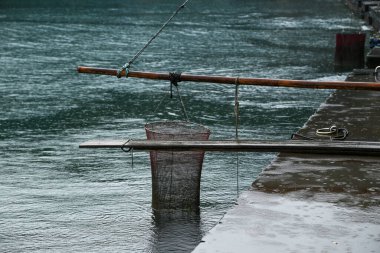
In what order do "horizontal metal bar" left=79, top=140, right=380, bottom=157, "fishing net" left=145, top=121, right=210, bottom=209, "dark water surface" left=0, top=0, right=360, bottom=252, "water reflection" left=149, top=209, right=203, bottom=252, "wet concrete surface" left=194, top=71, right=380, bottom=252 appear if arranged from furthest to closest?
"dark water surface" left=0, top=0, right=360, bottom=252
"fishing net" left=145, top=121, right=210, bottom=209
"water reflection" left=149, top=209, right=203, bottom=252
"horizontal metal bar" left=79, top=140, right=380, bottom=157
"wet concrete surface" left=194, top=71, right=380, bottom=252

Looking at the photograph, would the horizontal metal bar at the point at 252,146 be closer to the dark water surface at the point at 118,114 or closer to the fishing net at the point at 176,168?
the fishing net at the point at 176,168

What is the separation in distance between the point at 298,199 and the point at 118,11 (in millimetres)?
58136

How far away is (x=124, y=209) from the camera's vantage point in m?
12.1

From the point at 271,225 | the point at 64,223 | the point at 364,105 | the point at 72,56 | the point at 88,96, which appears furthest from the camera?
the point at 72,56

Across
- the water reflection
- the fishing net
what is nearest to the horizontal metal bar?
the fishing net

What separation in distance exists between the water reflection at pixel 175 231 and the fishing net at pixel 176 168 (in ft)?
0.36

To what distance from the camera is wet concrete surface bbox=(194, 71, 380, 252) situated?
295 inches

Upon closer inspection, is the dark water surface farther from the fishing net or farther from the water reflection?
the fishing net

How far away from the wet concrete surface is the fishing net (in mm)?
1067

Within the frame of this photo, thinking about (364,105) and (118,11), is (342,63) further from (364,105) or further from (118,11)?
(118,11)

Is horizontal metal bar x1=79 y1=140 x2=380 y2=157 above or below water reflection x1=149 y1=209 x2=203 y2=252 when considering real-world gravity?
above

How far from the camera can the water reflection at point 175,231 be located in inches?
403

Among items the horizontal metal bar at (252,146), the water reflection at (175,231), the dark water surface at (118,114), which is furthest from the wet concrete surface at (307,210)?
the dark water surface at (118,114)

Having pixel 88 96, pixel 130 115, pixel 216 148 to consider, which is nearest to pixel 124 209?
pixel 216 148
